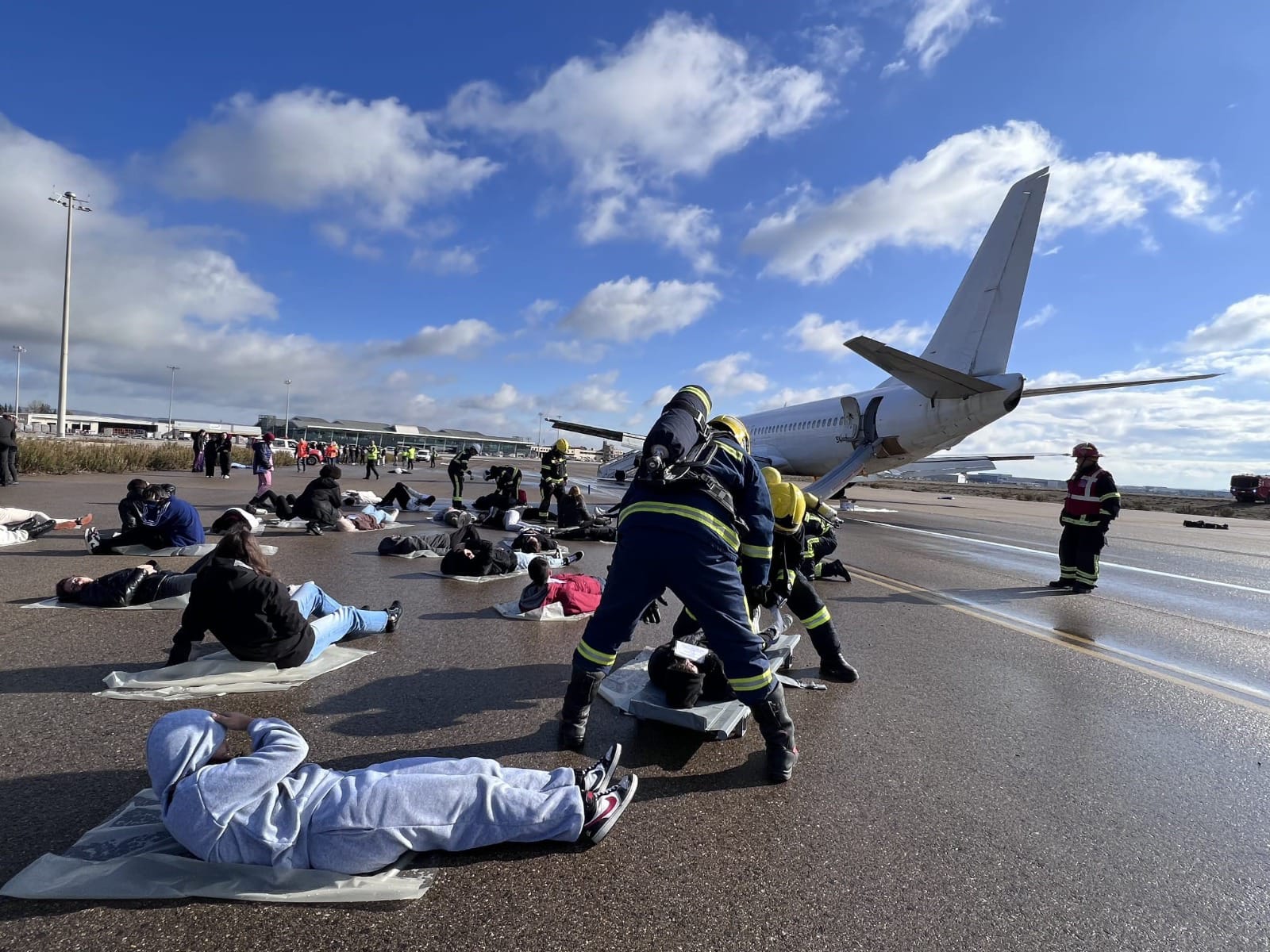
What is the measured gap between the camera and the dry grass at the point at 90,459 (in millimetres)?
20516

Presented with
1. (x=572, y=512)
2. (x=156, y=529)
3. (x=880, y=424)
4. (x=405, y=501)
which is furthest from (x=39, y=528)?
(x=880, y=424)

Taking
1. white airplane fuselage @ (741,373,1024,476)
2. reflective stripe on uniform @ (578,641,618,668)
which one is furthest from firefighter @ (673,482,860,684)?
white airplane fuselage @ (741,373,1024,476)

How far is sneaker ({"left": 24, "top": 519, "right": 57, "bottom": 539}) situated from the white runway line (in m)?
16.2

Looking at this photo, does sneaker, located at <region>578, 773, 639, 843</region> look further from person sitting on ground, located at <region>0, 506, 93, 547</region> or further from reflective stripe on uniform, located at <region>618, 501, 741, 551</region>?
person sitting on ground, located at <region>0, 506, 93, 547</region>

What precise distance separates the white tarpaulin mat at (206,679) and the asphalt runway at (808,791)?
12 centimetres

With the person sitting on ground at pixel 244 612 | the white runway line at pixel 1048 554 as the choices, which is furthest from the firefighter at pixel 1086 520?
the person sitting on ground at pixel 244 612

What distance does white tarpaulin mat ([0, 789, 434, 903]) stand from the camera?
6.56 feet

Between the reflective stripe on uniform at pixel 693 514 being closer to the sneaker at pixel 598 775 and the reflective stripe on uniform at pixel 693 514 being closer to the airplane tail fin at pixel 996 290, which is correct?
the sneaker at pixel 598 775

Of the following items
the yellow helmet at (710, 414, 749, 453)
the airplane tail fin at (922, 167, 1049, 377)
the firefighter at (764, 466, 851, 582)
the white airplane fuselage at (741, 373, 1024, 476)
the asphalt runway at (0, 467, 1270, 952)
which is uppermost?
the airplane tail fin at (922, 167, 1049, 377)

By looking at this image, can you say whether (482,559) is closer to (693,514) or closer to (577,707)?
(577,707)

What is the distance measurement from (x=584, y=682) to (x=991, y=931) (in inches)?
72.7

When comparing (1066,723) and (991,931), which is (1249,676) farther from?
(991,931)

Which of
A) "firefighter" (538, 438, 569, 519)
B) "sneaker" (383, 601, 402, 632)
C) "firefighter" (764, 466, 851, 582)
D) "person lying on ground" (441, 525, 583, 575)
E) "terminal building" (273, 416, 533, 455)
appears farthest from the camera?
"terminal building" (273, 416, 533, 455)

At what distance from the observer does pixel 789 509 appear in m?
4.27
